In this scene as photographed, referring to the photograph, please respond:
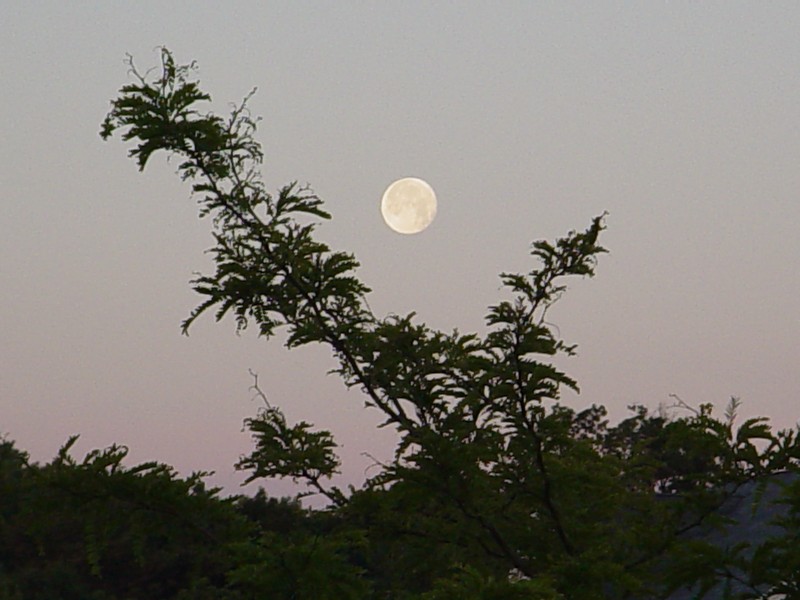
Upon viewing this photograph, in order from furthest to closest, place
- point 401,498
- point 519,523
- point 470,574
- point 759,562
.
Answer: point 519,523, point 401,498, point 759,562, point 470,574

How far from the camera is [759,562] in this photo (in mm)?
9938

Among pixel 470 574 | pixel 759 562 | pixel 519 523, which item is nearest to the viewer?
pixel 470 574

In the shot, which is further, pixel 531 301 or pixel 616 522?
pixel 616 522

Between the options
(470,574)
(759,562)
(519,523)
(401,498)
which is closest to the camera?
(470,574)

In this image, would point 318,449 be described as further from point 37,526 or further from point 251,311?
point 37,526

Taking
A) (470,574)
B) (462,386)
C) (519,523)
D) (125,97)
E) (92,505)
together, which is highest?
(125,97)

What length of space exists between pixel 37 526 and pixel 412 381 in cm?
382

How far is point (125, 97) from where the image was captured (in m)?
11.0

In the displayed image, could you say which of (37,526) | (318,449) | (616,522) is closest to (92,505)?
(37,526)

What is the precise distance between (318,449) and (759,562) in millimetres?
4426

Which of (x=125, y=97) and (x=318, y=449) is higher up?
(x=125, y=97)

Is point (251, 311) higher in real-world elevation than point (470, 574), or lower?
higher

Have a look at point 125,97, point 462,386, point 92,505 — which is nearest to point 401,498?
point 462,386

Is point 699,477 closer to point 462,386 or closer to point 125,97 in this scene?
point 462,386
